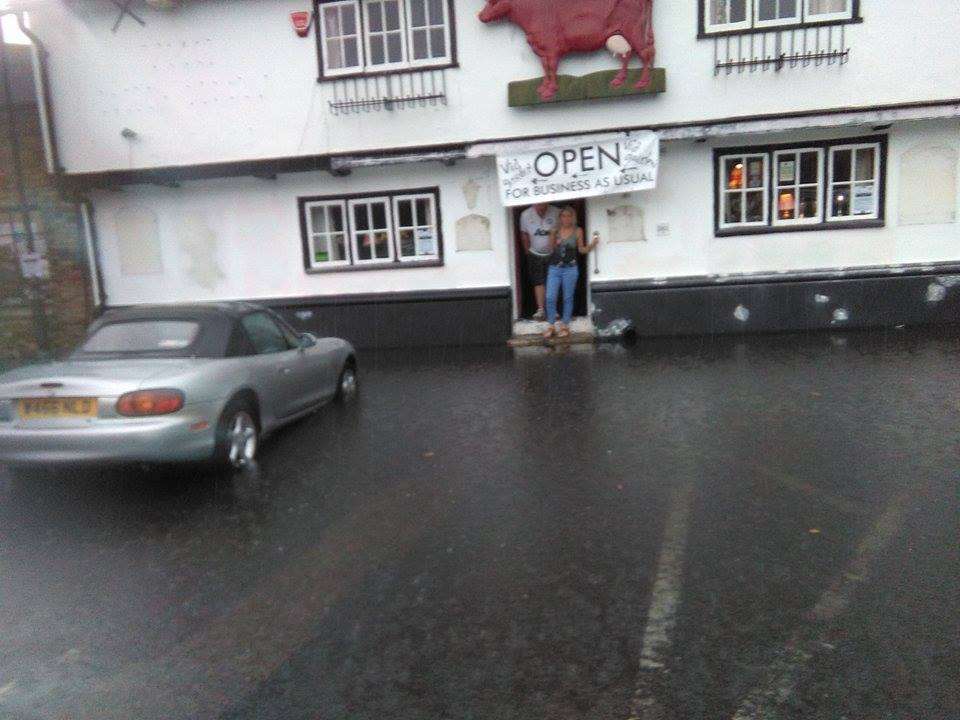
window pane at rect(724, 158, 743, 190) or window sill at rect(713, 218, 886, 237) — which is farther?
window pane at rect(724, 158, 743, 190)

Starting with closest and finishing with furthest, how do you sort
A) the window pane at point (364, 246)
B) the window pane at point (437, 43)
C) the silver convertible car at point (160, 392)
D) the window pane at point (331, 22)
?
1. the silver convertible car at point (160, 392)
2. the window pane at point (437, 43)
3. the window pane at point (331, 22)
4. the window pane at point (364, 246)

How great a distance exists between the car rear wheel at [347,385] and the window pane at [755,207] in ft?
21.3

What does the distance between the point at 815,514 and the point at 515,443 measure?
2.58 metres

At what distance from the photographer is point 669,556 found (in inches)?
171

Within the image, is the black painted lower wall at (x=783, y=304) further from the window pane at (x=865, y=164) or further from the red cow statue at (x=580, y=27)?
the red cow statue at (x=580, y=27)

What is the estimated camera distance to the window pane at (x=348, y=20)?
1220 cm

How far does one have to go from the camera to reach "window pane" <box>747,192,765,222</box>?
11.9 meters

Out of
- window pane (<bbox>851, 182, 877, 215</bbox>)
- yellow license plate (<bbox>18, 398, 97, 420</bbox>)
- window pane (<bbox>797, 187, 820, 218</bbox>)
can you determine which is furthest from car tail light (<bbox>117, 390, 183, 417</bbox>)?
window pane (<bbox>851, 182, 877, 215</bbox>)

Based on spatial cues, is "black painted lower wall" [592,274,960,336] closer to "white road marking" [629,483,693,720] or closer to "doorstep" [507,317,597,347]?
"doorstep" [507,317,597,347]

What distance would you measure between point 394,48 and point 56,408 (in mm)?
8497

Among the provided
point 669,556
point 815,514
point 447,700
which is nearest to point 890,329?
point 815,514

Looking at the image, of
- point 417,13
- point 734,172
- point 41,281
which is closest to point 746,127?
point 734,172

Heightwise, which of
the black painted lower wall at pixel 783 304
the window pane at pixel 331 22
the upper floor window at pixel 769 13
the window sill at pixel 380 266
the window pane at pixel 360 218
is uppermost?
the window pane at pixel 331 22

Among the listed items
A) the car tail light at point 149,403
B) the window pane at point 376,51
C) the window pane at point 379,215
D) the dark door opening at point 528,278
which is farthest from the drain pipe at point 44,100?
the car tail light at point 149,403
